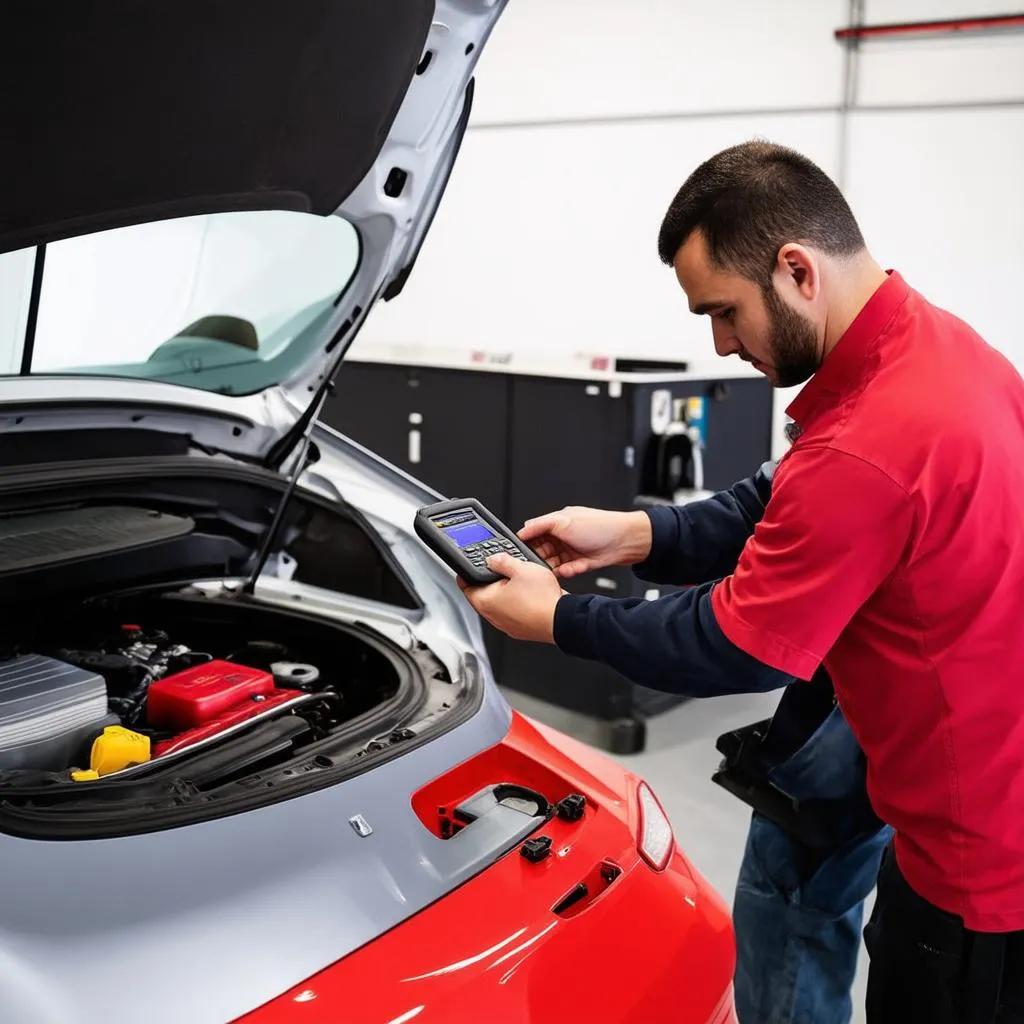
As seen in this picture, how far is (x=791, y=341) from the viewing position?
132 cm

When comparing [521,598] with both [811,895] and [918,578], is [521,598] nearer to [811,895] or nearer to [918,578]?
[918,578]

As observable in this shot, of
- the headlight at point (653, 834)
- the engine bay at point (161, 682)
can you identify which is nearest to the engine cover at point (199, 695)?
the engine bay at point (161, 682)

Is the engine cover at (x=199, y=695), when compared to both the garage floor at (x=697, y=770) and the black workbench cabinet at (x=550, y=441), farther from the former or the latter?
the black workbench cabinet at (x=550, y=441)

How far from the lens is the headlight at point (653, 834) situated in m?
1.49

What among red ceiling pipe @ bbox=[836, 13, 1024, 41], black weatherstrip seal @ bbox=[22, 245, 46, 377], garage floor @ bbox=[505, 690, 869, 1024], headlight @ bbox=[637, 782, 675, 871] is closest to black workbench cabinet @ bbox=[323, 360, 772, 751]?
garage floor @ bbox=[505, 690, 869, 1024]

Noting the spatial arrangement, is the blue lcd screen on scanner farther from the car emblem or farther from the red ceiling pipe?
the red ceiling pipe

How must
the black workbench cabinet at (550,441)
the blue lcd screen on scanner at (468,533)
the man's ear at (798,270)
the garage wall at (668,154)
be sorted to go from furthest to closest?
the garage wall at (668,154)
the black workbench cabinet at (550,441)
the blue lcd screen on scanner at (468,533)
the man's ear at (798,270)

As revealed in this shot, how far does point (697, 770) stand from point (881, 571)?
2.45m

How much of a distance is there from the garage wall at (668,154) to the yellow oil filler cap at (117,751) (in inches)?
134

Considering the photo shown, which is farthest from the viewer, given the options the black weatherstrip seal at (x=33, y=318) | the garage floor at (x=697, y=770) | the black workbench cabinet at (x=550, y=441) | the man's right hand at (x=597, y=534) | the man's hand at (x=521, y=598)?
the black workbench cabinet at (x=550, y=441)

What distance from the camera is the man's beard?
4.25 feet

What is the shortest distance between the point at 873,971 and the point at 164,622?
1466 millimetres

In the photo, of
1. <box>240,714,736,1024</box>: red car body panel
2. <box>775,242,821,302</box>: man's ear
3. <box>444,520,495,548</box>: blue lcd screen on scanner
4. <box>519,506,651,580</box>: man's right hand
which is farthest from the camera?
<box>519,506,651,580</box>: man's right hand

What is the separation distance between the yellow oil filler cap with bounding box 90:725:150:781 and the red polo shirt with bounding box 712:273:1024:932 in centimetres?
84
